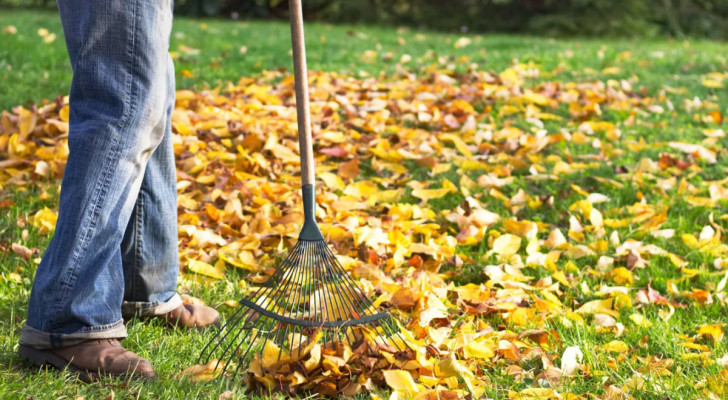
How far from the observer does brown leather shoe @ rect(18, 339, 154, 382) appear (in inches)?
73.2

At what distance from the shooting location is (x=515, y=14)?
12.1m

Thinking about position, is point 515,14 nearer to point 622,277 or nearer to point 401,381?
point 622,277

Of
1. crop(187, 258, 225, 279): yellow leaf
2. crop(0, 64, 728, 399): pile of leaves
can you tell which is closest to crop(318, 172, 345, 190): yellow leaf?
crop(0, 64, 728, 399): pile of leaves

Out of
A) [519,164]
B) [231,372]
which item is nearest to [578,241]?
[519,164]

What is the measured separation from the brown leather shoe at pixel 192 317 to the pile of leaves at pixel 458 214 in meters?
0.31

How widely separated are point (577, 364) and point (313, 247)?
2.73ft

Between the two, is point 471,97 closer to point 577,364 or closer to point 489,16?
point 577,364

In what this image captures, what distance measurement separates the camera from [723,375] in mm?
1966

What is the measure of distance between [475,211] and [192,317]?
1.47 m

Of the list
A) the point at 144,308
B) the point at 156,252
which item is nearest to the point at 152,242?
the point at 156,252

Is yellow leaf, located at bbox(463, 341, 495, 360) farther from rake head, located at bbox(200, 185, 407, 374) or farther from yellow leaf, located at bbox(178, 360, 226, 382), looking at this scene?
yellow leaf, located at bbox(178, 360, 226, 382)

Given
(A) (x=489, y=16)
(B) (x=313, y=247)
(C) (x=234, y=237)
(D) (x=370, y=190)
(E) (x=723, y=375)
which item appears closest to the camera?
(E) (x=723, y=375)

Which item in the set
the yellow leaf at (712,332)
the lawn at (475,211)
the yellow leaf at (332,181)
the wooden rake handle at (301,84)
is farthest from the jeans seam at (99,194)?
the yellow leaf at (712,332)

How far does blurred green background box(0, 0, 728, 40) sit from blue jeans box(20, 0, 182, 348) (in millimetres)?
10120
